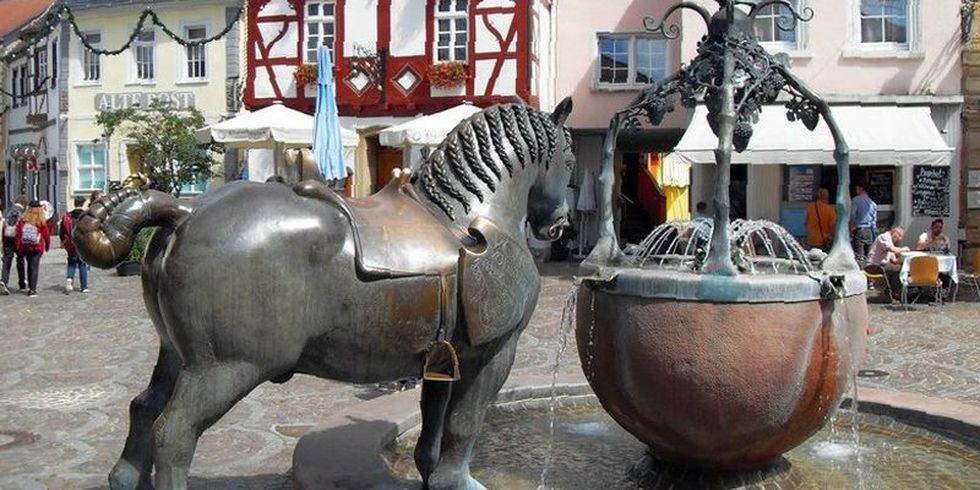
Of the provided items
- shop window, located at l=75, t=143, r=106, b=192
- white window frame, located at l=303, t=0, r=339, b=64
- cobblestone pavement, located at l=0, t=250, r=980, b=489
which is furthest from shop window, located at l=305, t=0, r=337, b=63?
A: shop window, located at l=75, t=143, r=106, b=192

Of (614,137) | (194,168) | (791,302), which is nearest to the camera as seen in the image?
(791,302)

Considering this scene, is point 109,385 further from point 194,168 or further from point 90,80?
point 90,80

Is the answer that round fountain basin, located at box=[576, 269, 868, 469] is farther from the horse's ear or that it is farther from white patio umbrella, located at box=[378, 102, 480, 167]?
white patio umbrella, located at box=[378, 102, 480, 167]

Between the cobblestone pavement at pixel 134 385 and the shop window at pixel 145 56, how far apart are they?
16735 millimetres

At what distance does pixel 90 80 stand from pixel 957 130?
23881 millimetres

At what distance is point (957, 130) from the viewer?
1702cm

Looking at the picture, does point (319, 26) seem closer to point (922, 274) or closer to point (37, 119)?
point (922, 274)

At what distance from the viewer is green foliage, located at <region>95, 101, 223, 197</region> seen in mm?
25766

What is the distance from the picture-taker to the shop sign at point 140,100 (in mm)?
28156

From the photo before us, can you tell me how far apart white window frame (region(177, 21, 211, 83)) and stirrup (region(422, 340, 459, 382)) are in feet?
85.7

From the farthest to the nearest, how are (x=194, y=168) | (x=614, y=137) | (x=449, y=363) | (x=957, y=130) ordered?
1. (x=194, y=168)
2. (x=957, y=130)
3. (x=614, y=137)
4. (x=449, y=363)

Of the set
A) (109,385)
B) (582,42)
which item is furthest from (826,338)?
(582,42)

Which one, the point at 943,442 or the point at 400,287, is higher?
the point at 400,287

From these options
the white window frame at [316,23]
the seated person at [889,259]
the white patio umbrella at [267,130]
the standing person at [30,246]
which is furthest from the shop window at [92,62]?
the seated person at [889,259]
